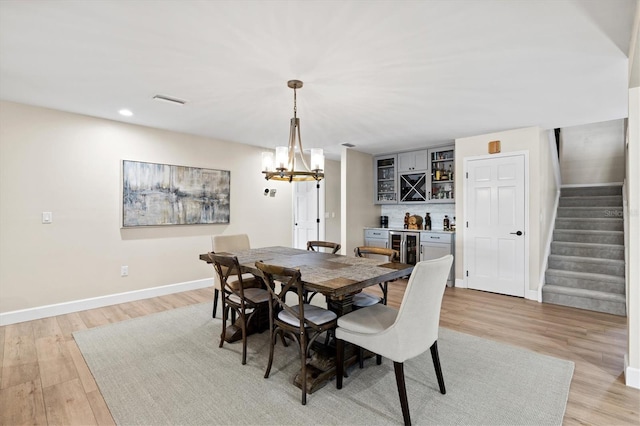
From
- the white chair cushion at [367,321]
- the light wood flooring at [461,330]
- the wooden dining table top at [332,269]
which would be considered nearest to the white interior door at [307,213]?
Answer: the light wood flooring at [461,330]

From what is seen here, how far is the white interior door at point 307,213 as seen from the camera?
6.66 metres

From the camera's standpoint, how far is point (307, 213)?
6742 mm

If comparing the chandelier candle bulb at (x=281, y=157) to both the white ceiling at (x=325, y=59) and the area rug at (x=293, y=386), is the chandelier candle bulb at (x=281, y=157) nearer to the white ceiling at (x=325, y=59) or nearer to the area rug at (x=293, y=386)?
the white ceiling at (x=325, y=59)

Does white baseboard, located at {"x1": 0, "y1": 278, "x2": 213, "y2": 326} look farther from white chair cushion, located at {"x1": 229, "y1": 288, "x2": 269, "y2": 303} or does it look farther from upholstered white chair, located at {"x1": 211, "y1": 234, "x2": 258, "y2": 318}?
white chair cushion, located at {"x1": 229, "y1": 288, "x2": 269, "y2": 303}

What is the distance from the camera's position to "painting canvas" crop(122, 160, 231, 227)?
4.20m

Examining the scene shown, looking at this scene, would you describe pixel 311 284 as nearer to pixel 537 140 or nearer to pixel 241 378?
pixel 241 378

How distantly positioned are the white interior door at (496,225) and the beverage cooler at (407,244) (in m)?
0.81

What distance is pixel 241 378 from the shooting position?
2309 millimetres

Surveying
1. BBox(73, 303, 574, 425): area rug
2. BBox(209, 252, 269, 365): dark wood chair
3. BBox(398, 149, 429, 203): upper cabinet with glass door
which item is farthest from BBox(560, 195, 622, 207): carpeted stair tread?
BBox(209, 252, 269, 365): dark wood chair

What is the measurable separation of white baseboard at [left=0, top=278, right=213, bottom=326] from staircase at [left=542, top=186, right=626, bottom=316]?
200 inches

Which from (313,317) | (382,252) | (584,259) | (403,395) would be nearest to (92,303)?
(313,317)

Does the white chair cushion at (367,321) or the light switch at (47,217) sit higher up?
the light switch at (47,217)

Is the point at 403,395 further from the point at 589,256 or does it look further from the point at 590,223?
the point at 590,223

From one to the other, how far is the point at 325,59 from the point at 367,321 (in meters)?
1.92
